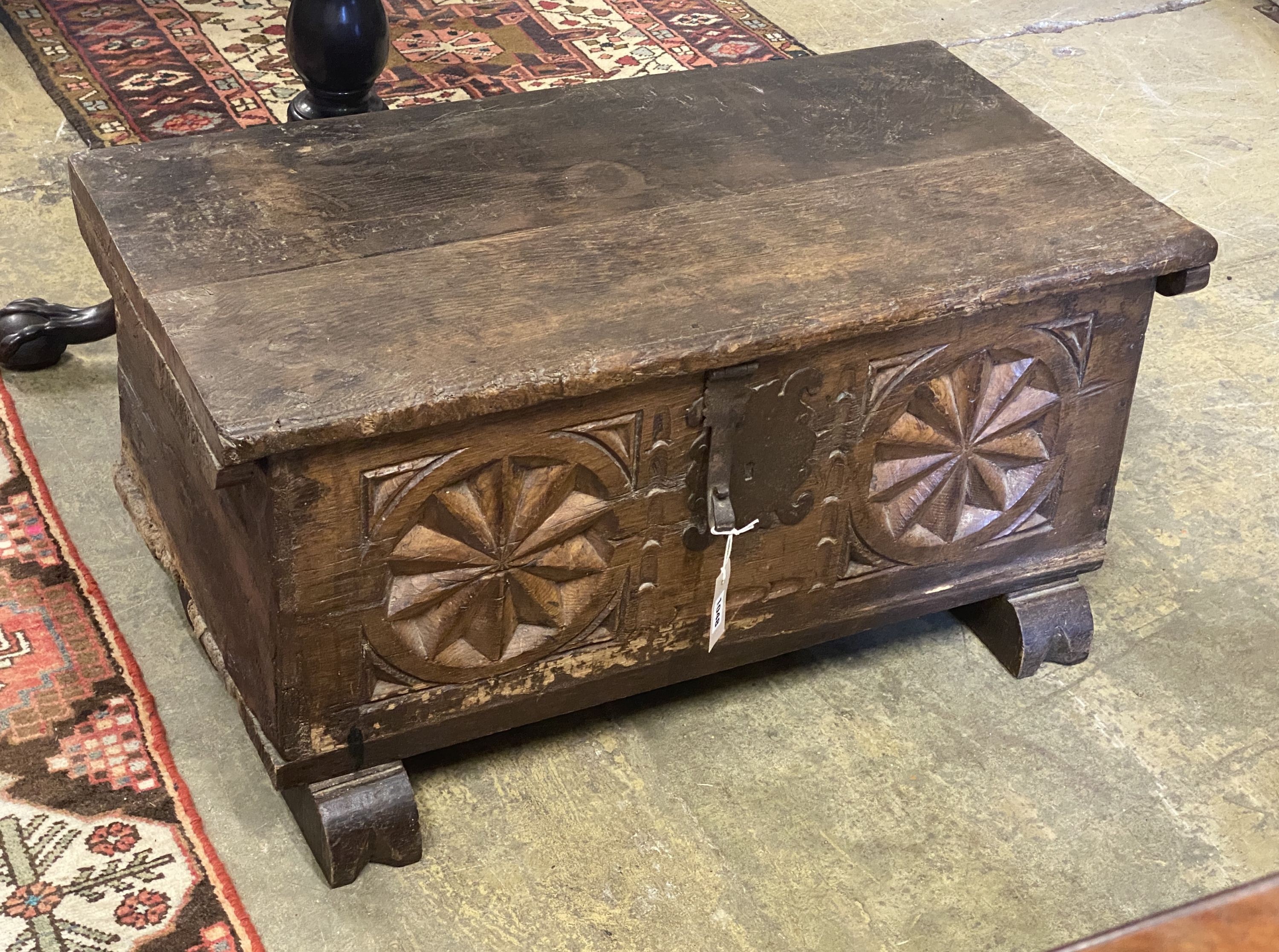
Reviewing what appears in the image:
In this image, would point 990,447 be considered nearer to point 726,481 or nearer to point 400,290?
point 726,481

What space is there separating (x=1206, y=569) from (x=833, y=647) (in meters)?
0.58

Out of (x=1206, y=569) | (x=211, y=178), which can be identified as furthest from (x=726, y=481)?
(x=1206, y=569)

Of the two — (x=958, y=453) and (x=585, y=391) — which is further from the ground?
(x=585, y=391)

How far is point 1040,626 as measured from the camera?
Result: 6.81 ft

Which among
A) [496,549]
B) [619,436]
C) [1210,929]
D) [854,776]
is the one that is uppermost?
[1210,929]

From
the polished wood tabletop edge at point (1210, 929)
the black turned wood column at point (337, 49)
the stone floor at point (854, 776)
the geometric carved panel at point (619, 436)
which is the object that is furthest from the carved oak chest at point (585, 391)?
the polished wood tabletop edge at point (1210, 929)

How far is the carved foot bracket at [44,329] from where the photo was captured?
2432 millimetres

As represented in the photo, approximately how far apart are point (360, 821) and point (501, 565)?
33cm

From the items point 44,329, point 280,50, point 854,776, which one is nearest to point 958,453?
point 854,776

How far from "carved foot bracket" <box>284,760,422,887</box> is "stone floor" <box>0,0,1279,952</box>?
3 cm

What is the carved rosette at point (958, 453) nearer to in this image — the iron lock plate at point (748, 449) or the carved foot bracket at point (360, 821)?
the iron lock plate at point (748, 449)

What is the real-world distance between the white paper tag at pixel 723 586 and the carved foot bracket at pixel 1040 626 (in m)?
0.45

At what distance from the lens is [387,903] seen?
174 cm

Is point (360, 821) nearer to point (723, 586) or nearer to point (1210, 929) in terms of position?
point (723, 586)
